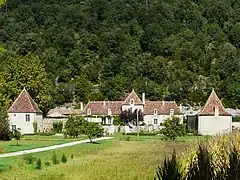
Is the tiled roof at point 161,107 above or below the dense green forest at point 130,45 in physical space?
below

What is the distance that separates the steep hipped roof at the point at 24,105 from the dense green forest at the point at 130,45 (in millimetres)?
25655

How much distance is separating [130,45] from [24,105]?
61208 mm

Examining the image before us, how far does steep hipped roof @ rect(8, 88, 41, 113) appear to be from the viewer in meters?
A: 66.3

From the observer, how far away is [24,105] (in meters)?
67.0

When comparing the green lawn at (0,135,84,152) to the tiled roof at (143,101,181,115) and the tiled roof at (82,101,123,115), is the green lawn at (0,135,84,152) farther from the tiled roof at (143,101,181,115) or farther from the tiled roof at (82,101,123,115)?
the tiled roof at (143,101,181,115)

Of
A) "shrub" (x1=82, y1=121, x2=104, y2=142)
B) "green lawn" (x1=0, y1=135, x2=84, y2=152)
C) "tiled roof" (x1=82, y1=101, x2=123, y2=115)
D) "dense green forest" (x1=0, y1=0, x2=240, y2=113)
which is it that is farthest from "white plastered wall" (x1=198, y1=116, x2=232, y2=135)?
"dense green forest" (x1=0, y1=0, x2=240, y2=113)

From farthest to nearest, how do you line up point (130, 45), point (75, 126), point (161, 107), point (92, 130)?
point (130, 45), point (161, 107), point (75, 126), point (92, 130)

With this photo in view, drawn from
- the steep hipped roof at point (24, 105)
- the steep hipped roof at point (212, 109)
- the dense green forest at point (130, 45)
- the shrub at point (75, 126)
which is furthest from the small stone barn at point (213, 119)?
the dense green forest at point (130, 45)

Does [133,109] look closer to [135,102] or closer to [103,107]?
Result: [135,102]

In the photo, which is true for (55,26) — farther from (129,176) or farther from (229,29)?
(129,176)

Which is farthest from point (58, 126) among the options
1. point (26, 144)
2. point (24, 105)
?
point (26, 144)

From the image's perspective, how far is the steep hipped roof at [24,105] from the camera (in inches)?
2611

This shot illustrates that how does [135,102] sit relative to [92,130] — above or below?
above

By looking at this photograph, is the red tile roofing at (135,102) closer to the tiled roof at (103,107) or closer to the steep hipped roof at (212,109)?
the tiled roof at (103,107)
